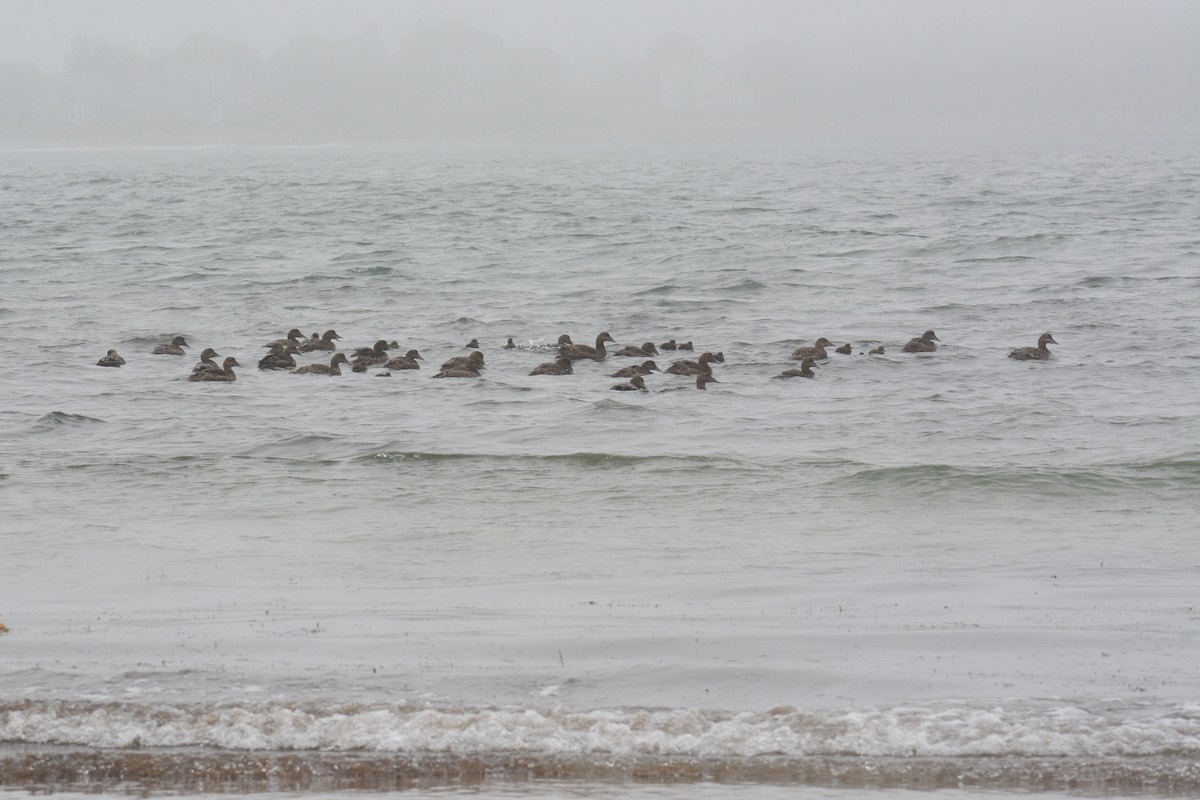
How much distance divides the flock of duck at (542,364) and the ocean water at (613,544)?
238mm

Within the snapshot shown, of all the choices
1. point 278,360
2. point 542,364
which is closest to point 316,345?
point 278,360

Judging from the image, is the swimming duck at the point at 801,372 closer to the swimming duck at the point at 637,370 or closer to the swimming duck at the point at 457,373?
the swimming duck at the point at 637,370

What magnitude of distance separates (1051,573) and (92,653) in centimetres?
598

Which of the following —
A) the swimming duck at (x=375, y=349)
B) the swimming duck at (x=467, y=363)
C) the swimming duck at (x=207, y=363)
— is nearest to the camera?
the swimming duck at (x=207, y=363)

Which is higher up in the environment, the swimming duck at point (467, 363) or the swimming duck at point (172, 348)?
the swimming duck at point (467, 363)

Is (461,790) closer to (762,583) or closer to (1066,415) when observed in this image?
(762,583)

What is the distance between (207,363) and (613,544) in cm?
1073

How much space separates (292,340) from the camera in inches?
893

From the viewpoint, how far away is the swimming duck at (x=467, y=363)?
20.0 m

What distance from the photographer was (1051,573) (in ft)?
32.7

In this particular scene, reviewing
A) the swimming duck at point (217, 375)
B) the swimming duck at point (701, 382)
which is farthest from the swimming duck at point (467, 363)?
the swimming duck at point (701, 382)

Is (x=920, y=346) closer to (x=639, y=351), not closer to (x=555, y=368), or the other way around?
(x=639, y=351)

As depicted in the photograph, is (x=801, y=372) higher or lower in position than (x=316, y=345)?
higher

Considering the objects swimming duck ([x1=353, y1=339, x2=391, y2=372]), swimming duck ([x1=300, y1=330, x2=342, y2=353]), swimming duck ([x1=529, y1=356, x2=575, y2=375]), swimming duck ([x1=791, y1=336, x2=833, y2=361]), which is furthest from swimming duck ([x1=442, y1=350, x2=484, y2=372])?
swimming duck ([x1=791, y1=336, x2=833, y2=361])
